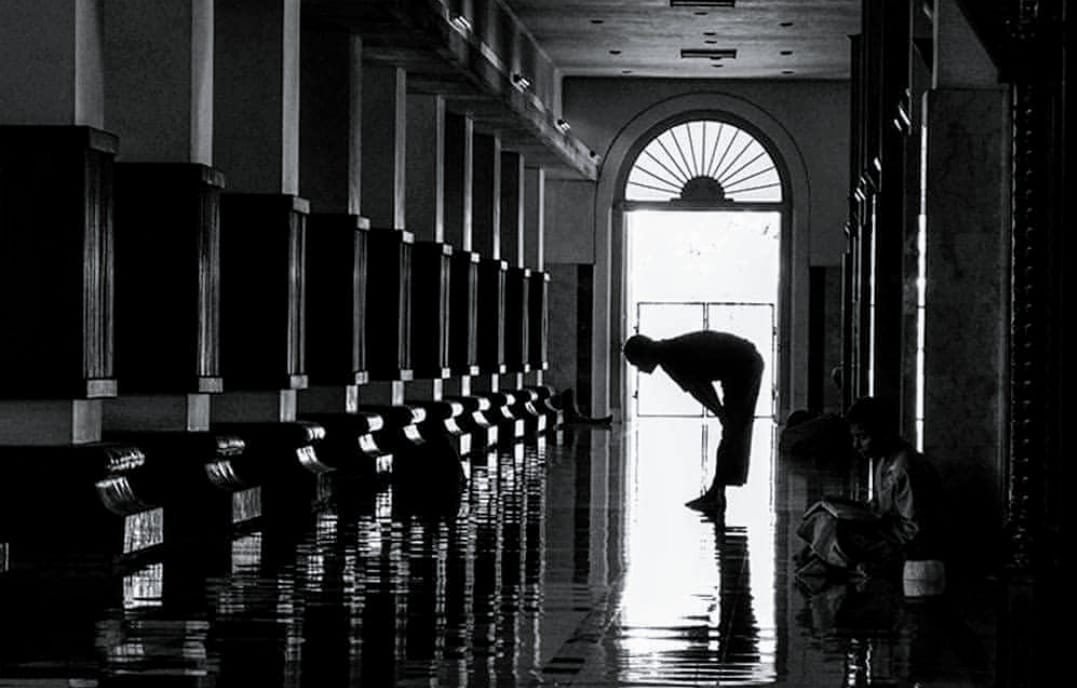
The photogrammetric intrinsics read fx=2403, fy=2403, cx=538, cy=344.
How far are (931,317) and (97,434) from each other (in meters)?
4.81

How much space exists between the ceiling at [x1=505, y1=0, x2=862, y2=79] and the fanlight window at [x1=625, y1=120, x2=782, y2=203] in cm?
100

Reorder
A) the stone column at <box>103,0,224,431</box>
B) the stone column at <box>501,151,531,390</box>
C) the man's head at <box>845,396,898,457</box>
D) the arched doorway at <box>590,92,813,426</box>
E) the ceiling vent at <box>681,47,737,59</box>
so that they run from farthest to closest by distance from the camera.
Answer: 1. the arched doorway at <box>590,92,813,426</box>
2. the ceiling vent at <box>681,47,737,59</box>
3. the stone column at <box>501,151,531,390</box>
4. the stone column at <box>103,0,224,431</box>
5. the man's head at <box>845,396,898,457</box>

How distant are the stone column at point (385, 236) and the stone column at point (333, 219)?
61.8 inches

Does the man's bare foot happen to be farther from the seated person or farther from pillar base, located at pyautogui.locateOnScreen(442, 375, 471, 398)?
pillar base, located at pyautogui.locateOnScreen(442, 375, 471, 398)

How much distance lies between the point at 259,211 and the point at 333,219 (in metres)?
2.44

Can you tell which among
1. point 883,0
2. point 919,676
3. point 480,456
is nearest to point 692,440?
point 480,456

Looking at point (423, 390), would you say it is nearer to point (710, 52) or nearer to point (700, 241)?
point (710, 52)

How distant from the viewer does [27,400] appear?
1190cm

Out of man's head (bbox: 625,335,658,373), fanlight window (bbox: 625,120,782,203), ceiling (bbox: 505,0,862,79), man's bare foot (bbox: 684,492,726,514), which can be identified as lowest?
man's bare foot (bbox: 684,492,726,514)

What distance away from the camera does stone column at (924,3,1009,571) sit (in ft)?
44.5

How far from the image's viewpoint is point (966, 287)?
13.8 metres

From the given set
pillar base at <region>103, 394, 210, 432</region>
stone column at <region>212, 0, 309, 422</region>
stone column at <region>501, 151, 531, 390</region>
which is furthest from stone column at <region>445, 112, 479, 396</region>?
pillar base at <region>103, 394, 210, 432</region>

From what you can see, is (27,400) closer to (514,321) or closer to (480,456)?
(480,456)

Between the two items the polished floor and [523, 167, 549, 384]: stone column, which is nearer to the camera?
the polished floor
